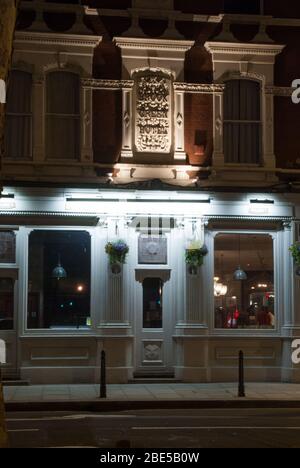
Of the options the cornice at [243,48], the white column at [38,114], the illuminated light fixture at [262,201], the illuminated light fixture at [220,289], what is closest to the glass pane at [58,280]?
the white column at [38,114]

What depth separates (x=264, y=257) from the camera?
2014 centimetres

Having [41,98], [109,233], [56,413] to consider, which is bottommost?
[56,413]

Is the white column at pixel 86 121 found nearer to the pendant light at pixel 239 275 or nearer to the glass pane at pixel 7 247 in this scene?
the glass pane at pixel 7 247

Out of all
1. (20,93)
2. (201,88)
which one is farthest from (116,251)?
(201,88)

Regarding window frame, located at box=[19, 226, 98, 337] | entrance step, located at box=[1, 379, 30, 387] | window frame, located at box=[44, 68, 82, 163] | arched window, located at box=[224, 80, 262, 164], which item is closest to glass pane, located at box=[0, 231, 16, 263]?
window frame, located at box=[19, 226, 98, 337]

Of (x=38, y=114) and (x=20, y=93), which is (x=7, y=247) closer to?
(x=38, y=114)

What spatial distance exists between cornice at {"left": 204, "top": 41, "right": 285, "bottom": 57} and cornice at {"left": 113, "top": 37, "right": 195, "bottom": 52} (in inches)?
23.1

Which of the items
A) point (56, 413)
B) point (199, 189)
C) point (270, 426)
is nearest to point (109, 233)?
point (199, 189)

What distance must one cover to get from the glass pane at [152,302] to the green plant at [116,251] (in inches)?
43.9

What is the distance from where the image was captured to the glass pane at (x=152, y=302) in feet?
64.5

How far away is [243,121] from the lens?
20266mm

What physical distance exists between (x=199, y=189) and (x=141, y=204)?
144cm

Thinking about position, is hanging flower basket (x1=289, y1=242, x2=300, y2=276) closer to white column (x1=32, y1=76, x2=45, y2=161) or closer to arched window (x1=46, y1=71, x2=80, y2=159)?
arched window (x1=46, y1=71, x2=80, y2=159)
